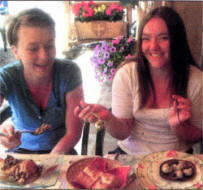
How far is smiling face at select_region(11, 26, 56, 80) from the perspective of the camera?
55cm

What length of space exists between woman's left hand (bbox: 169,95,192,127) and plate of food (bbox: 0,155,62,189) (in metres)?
0.29

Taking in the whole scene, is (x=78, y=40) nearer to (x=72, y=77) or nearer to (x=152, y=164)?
(x=72, y=77)

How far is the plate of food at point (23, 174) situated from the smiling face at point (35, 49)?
182mm

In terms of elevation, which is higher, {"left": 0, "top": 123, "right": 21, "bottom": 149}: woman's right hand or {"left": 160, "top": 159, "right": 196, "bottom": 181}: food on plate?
{"left": 0, "top": 123, "right": 21, "bottom": 149}: woman's right hand

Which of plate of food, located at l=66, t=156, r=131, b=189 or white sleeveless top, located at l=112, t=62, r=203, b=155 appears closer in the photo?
plate of food, located at l=66, t=156, r=131, b=189

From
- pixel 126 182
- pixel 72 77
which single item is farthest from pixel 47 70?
pixel 126 182

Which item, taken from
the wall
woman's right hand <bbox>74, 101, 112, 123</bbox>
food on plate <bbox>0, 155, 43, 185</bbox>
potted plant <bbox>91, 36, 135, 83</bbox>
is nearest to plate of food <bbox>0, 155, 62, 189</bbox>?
food on plate <bbox>0, 155, 43, 185</bbox>

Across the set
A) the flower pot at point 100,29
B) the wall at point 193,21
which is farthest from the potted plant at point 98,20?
the wall at point 193,21

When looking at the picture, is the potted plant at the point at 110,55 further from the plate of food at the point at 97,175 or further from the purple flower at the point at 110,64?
the plate of food at the point at 97,175

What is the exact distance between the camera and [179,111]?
0.64 meters

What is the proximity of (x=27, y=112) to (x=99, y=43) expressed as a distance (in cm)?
22

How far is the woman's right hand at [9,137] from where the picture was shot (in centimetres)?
62

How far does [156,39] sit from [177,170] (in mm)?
270

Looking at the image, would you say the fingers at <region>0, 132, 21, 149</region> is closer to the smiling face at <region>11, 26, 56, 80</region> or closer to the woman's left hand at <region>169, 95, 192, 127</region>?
the smiling face at <region>11, 26, 56, 80</region>
